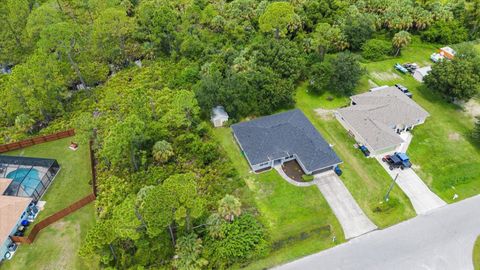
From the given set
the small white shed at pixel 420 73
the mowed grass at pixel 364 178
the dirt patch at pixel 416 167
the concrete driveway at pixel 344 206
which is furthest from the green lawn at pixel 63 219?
the small white shed at pixel 420 73

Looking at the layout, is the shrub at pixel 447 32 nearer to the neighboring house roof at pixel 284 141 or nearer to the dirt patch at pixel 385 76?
the dirt patch at pixel 385 76

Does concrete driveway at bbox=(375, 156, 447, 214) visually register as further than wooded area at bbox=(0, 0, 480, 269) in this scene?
Yes

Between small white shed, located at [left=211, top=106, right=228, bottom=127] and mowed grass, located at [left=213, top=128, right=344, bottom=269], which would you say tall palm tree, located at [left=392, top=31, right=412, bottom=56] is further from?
mowed grass, located at [left=213, top=128, right=344, bottom=269]

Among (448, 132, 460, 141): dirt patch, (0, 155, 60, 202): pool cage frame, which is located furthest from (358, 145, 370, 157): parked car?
(0, 155, 60, 202): pool cage frame

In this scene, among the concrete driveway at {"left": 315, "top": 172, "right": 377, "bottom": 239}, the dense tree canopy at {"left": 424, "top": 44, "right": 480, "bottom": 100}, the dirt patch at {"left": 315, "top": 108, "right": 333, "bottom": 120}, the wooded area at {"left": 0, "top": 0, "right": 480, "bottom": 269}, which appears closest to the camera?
the wooded area at {"left": 0, "top": 0, "right": 480, "bottom": 269}

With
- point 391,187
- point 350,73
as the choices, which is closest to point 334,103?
point 350,73

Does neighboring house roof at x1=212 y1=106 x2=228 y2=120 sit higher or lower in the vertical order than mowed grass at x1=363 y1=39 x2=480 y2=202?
higher
